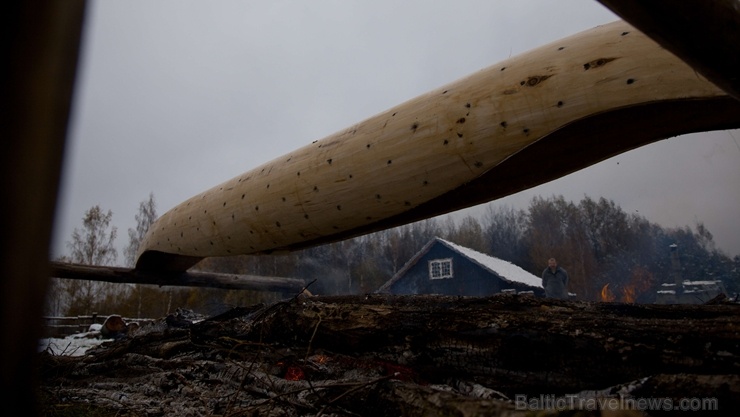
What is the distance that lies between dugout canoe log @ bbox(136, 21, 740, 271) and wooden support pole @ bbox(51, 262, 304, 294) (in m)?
3.41

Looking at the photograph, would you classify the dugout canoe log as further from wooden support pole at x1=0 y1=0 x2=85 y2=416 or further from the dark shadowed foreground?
wooden support pole at x1=0 y1=0 x2=85 y2=416

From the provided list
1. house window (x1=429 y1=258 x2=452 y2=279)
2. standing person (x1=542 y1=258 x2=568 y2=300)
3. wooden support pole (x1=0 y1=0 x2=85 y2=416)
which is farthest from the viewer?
house window (x1=429 y1=258 x2=452 y2=279)

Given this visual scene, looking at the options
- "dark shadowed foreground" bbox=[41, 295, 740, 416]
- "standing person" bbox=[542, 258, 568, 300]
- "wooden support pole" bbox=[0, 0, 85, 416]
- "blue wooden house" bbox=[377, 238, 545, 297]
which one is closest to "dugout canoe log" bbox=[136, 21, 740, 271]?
"dark shadowed foreground" bbox=[41, 295, 740, 416]

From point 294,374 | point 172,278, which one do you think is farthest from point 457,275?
point 294,374

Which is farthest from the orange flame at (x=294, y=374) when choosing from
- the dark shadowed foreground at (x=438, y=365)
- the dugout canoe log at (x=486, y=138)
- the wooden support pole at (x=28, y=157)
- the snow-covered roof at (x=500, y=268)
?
the snow-covered roof at (x=500, y=268)

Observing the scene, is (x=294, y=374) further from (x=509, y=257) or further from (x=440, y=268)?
(x=509, y=257)

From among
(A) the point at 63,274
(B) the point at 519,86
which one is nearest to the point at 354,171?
(B) the point at 519,86

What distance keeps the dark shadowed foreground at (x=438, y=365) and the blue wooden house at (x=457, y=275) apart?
1732cm

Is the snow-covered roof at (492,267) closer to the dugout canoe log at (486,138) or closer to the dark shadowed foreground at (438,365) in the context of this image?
the dugout canoe log at (486,138)

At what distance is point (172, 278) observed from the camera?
6.27 meters

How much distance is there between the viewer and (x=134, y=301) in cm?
2352

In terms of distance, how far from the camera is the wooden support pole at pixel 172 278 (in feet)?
19.2

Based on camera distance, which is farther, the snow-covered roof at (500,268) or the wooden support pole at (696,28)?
the snow-covered roof at (500,268)

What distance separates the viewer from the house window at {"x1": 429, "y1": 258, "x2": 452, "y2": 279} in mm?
20891
